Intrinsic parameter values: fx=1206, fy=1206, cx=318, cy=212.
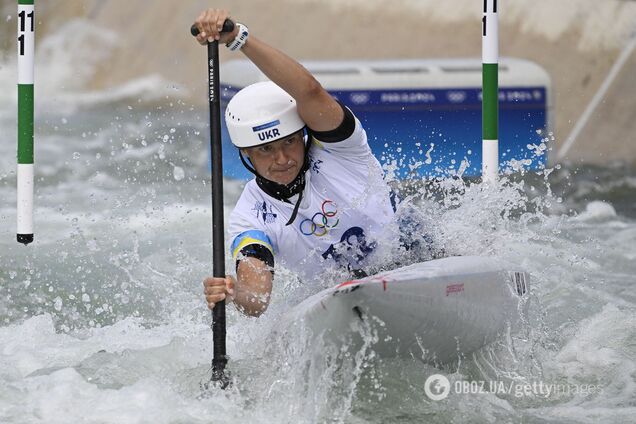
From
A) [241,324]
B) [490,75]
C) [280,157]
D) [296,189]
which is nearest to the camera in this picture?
[280,157]

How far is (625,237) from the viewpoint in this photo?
8055 mm

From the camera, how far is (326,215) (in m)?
4.72

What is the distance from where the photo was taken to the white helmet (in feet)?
14.7

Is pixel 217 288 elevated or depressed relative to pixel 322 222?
depressed

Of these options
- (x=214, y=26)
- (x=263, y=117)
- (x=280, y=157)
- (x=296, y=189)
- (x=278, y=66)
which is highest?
(x=214, y=26)

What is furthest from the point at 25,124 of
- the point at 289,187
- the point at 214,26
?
the point at 214,26

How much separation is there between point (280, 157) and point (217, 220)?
36 cm

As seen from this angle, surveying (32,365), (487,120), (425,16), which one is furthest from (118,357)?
(425,16)

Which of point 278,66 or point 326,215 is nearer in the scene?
point 278,66

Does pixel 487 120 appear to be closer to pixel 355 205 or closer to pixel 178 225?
pixel 355 205

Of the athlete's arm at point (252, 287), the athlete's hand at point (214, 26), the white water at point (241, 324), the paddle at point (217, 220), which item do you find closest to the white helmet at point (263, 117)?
the paddle at point (217, 220)

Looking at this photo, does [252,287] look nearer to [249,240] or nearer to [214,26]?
[249,240]

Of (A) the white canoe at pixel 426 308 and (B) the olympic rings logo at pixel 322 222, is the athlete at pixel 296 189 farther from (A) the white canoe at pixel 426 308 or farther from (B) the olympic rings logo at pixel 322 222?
(A) the white canoe at pixel 426 308

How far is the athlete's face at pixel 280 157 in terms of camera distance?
15.0ft
